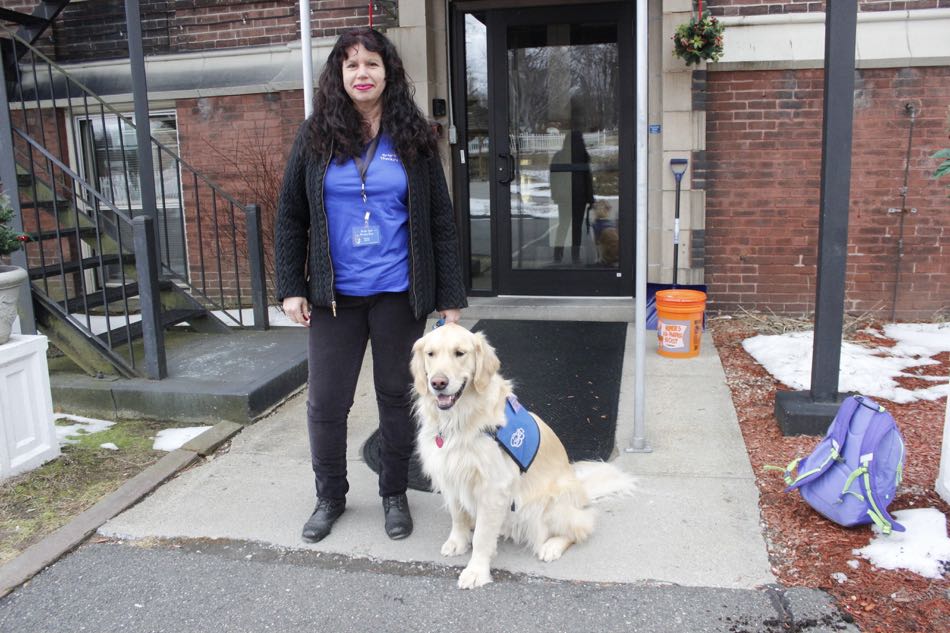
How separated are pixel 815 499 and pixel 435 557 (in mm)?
1492

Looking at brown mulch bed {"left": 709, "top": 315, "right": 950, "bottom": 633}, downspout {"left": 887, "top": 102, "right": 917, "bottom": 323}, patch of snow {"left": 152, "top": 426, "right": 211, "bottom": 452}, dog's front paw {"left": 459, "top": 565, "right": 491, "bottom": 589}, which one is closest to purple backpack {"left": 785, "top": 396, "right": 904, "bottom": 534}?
brown mulch bed {"left": 709, "top": 315, "right": 950, "bottom": 633}

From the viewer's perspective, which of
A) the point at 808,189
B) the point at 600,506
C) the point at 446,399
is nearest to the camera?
the point at 446,399

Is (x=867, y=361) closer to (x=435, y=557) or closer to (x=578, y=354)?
(x=578, y=354)

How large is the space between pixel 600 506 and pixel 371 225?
1.52 metres

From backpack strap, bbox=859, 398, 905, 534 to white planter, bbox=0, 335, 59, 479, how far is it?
3645mm

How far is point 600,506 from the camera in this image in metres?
3.39

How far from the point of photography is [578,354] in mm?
5703

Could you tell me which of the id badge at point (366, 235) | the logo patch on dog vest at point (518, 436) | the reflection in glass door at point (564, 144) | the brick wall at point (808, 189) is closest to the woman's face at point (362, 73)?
the id badge at point (366, 235)

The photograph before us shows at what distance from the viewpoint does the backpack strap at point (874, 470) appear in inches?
114

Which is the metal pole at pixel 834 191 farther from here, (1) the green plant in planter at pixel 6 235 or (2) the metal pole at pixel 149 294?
(1) the green plant in planter at pixel 6 235

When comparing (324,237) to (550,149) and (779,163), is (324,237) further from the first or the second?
(779,163)

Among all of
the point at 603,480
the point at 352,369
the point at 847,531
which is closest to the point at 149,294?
the point at 352,369

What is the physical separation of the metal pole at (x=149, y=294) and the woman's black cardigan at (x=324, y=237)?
1827mm

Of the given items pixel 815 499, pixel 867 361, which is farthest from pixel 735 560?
pixel 867 361
